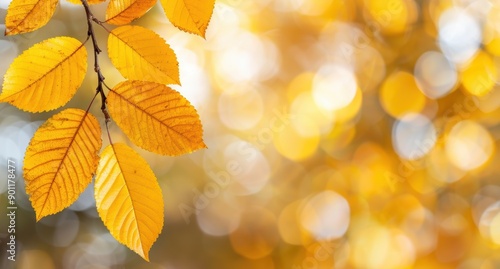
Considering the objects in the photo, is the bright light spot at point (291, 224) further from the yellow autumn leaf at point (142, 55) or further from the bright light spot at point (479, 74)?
the yellow autumn leaf at point (142, 55)

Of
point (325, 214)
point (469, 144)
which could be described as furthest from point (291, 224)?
point (469, 144)

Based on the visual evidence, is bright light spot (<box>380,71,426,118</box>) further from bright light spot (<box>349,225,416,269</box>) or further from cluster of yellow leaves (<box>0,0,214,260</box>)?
cluster of yellow leaves (<box>0,0,214,260</box>)

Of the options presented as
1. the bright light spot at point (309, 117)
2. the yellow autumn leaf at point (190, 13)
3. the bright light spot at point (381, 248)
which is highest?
the yellow autumn leaf at point (190, 13)

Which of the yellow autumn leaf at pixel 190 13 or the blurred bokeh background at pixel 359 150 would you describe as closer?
the yellow autumn leaf at pixel 190 13

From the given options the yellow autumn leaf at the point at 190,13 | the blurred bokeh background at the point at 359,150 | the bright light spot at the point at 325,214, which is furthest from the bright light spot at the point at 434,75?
the yellow autumn leaf at the point at 190,13

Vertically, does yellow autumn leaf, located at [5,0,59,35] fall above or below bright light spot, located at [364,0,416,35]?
above

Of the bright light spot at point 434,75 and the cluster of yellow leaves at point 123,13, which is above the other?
the cluster of yellow leaves at point 123,13

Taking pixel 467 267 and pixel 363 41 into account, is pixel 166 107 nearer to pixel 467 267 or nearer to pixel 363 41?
pixel 363 41

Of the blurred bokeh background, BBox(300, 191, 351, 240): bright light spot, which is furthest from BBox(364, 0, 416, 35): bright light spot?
BBox(300, 191, 351, 240): bright light spot
